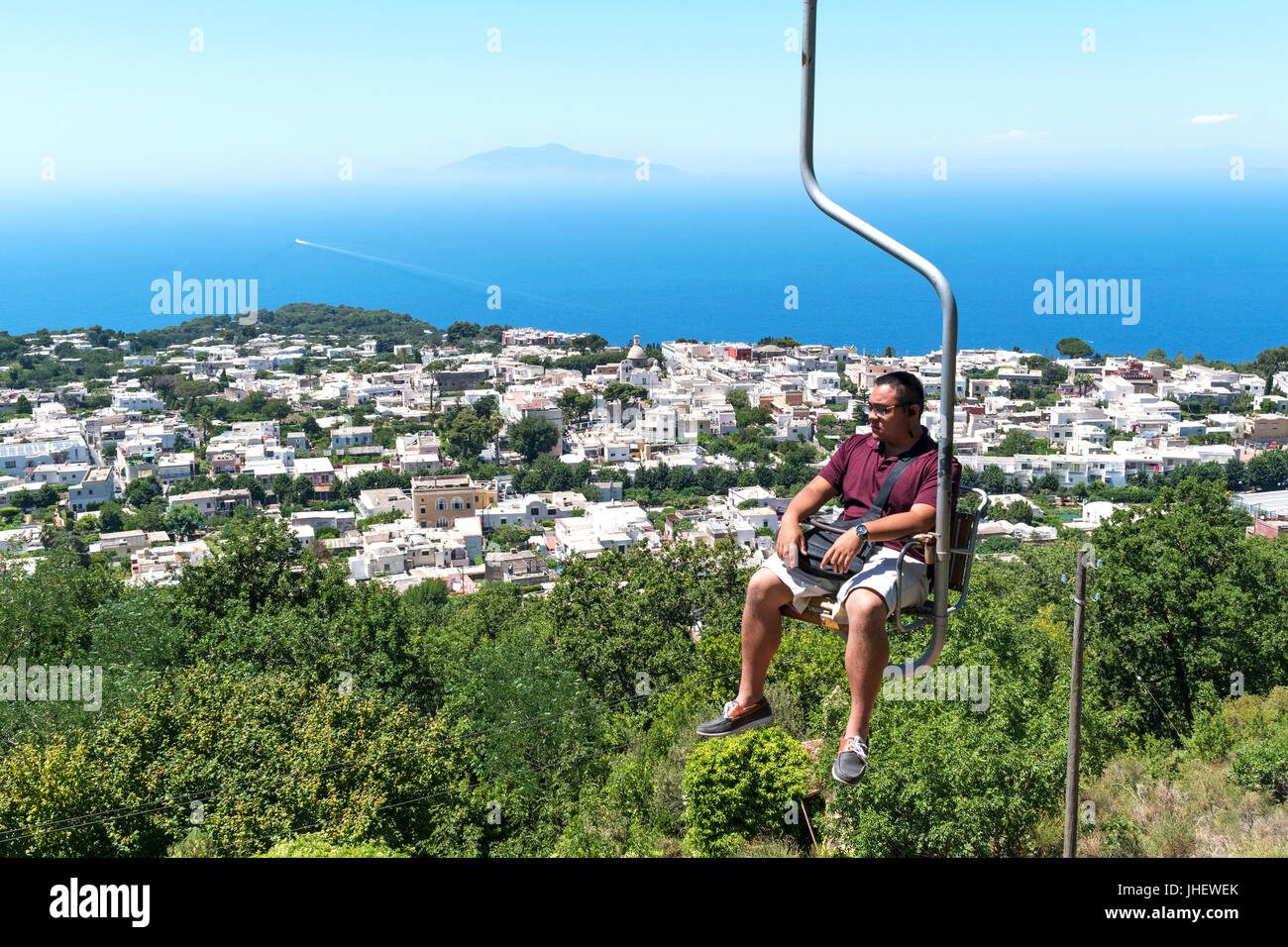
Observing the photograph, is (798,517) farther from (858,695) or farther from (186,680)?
(186,680)

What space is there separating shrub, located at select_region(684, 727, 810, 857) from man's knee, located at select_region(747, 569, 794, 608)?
4166mm

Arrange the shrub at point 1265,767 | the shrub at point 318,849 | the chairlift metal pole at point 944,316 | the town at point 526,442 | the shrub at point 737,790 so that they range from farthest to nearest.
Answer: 1. the town at point 526,442
2. the shrub at point 737,790
3. the shrub at point 1265,767
4. the shrub at point 318,849
5. the chairlift metal pole at point 944,316

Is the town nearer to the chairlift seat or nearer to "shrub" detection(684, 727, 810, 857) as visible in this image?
"shrub" detection(684, 727, 810, 857)

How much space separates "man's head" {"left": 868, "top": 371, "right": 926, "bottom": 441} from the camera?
2570mm

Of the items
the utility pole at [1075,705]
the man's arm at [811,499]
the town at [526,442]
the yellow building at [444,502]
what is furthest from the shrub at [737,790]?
the yellow building at [444,502]

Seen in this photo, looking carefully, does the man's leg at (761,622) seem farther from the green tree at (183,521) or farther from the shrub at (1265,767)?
the green tree at (183,521)

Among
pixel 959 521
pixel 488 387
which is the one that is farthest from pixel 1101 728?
pixel 488 387

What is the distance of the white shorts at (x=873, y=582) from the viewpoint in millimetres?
2561

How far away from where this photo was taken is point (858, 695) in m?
2.57

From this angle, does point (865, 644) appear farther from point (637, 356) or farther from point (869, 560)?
point (637, 356)

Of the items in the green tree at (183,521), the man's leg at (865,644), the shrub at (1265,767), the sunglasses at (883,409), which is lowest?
the green tree at (183,521)

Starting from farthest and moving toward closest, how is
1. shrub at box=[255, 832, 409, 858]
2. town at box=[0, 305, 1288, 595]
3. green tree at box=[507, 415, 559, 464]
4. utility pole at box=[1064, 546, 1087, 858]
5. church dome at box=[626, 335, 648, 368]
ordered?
church dome at box=[626, 335, 648, 368], green tree at box=[507, 415, 559, 464], town at box=[0, 305, 1288, 595], shrub at box=[255, 832, 409, 858], utility pole at box=[1064, 546, 1087, 858]

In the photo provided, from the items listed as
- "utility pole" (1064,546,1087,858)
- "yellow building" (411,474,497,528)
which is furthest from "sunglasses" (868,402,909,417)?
"yellow building" (411,474,497,528)
